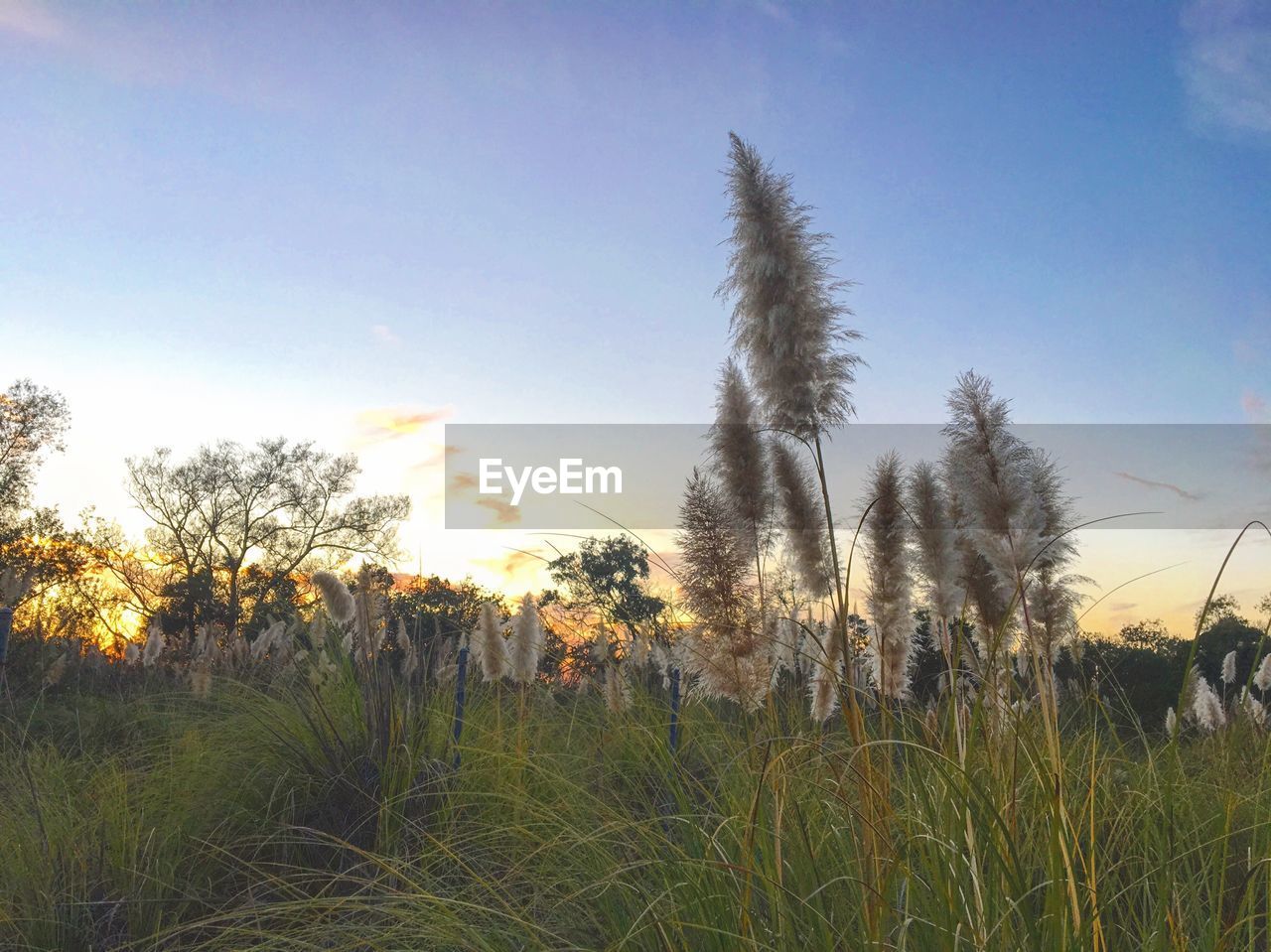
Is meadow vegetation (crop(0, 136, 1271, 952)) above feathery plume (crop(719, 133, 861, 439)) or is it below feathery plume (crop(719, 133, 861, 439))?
below

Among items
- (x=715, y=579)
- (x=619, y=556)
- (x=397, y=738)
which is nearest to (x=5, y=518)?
(x=619, y=556)

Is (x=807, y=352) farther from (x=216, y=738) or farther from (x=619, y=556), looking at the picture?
(x=619, y=556)

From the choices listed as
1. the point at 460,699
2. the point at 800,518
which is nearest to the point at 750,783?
the point at 800,518

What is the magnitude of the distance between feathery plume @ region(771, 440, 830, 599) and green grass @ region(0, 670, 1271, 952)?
29.7 inches

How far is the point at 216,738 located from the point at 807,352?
5.19m

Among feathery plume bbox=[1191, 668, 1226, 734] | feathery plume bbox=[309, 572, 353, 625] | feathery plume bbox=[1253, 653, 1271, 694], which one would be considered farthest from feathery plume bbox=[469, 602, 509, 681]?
feathery plume bbox=[1253, 653, 1271, 694]

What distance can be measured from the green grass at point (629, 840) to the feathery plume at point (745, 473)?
39.8 inches

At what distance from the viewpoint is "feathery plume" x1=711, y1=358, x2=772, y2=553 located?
4406 mm

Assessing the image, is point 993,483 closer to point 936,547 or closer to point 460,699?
point 936,547

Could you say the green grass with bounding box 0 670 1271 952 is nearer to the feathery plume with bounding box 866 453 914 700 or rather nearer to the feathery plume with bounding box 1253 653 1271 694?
the feathery plume with bounding box 866 453 914 700

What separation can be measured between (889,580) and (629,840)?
1.95m

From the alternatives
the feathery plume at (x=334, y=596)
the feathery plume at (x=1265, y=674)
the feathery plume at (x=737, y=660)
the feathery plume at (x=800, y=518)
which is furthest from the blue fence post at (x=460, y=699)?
the feathery plume at (x=1265, y=674)

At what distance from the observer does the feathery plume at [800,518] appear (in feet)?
14.7

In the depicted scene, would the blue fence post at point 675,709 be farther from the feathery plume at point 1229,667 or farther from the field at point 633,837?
the feathery plume at point 1229,667
